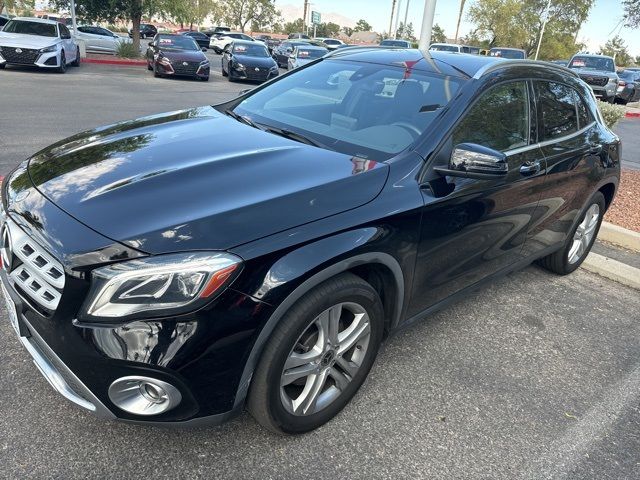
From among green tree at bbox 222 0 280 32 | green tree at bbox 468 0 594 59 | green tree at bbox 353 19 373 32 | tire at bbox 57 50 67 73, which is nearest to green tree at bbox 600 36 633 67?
green tree at bbox 468 0 594 59

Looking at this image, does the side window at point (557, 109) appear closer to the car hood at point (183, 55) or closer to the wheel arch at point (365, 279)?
the wheel arch at point (365, 279)

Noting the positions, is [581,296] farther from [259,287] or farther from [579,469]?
[259,287]

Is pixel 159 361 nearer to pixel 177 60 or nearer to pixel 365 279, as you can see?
pixel 365 279

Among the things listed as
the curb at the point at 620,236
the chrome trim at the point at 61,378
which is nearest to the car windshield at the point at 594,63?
the curb at the point at 620,236

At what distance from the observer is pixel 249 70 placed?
18.2 m

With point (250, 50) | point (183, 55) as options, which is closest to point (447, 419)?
point (183, 55)

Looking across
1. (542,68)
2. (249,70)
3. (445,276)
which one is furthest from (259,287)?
(249,70)

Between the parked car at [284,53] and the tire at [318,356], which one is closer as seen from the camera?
the tire at [318,356]

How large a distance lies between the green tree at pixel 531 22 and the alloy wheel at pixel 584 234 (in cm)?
5233

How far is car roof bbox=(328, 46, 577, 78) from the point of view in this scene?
10.3 ft

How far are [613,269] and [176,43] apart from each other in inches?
678

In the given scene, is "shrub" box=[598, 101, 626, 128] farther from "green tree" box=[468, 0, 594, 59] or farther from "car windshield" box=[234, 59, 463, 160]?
"green tree" box=[468, 0, 594, 59]

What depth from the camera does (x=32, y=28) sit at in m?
15.6

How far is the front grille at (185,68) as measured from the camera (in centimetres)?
1712
